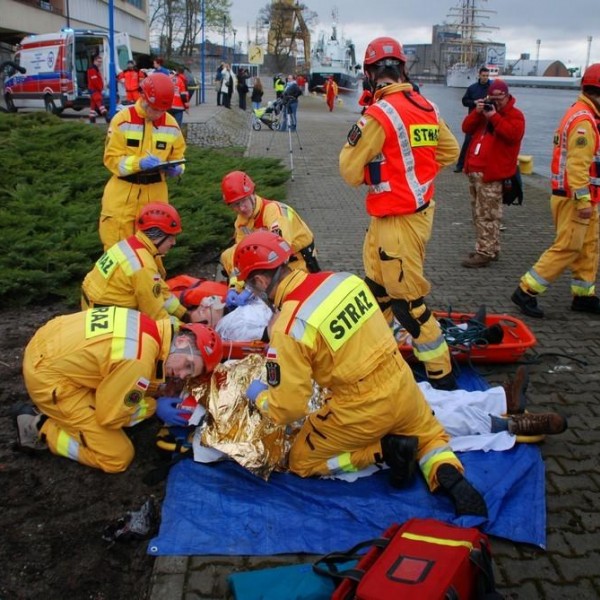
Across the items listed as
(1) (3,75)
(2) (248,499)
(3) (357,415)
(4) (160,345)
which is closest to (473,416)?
(3) (357,415)

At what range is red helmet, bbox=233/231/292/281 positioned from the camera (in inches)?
128

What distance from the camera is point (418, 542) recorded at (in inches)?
104

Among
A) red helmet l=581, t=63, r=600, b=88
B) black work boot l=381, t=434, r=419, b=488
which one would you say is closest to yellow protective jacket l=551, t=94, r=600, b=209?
red helmet l=581, t=63, r=600, b=88

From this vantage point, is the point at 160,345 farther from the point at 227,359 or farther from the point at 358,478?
the point at 358,478

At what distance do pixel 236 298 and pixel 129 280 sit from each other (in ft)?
3.59

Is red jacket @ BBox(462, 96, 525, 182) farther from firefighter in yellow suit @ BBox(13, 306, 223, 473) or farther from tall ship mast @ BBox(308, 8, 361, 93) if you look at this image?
tall ship mast @ BBox(308, 8, 361, 93)

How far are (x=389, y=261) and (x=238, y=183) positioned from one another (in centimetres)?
165

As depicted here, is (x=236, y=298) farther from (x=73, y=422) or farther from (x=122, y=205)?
(x=73, y=422)

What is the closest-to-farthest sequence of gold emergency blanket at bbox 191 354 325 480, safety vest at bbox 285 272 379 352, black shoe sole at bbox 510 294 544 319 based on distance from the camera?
safety vest at bbox 285 272 379 352
gold emergency blanket at bbox 191 354 325 480
black shoe sole at bbox 510 294 544 319

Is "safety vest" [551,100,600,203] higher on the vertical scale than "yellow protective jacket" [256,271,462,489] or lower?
higher

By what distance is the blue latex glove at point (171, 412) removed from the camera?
394 centimetres

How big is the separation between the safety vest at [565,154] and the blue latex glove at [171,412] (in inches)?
159

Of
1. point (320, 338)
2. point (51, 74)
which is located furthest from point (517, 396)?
point (51, 74)

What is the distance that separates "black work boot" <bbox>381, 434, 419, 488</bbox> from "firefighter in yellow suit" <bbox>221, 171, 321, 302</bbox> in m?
2.36
